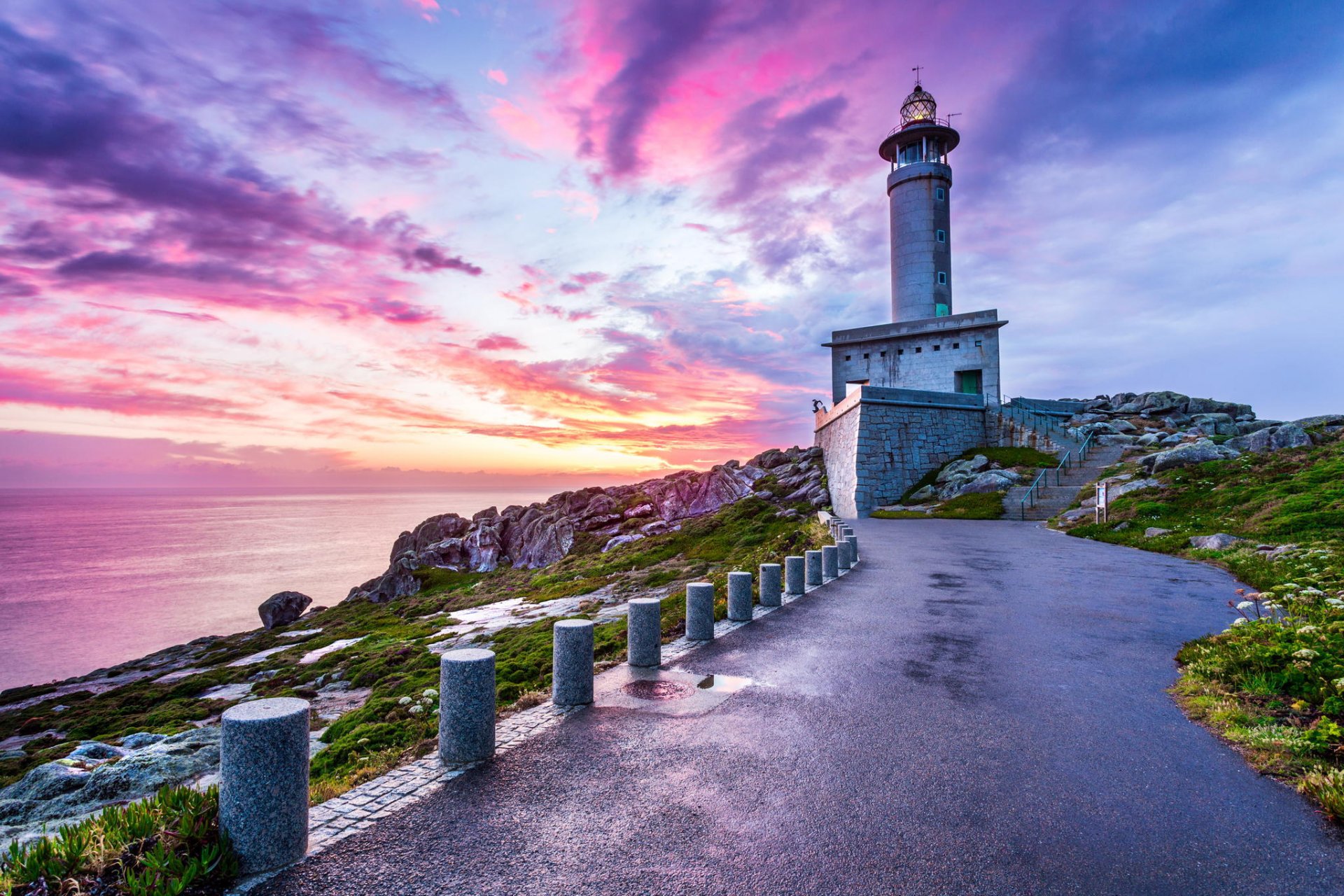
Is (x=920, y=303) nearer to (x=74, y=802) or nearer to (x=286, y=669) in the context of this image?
→ (x=286, y=669)

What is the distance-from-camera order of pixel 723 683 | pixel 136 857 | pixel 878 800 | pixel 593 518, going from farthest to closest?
pixel 593 518, pixel 723 683, pixel 878 800, pixel 136 857

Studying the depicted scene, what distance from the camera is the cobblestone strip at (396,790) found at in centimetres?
406

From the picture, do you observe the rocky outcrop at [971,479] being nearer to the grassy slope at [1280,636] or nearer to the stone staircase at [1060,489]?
the stone staircase at [1060,489]

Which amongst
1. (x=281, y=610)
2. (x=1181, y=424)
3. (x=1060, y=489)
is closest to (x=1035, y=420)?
(x=1060, y=489)

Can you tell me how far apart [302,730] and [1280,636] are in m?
9.55

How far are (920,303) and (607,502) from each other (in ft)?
92.5

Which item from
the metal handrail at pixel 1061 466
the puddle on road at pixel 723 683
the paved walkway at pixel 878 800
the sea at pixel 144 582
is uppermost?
the metal handrail at pixel 1061 466

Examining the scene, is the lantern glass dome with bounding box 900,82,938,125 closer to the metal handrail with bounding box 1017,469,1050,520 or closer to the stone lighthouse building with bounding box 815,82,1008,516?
the stone lighthouse building with bounding box 815,82,1008,516

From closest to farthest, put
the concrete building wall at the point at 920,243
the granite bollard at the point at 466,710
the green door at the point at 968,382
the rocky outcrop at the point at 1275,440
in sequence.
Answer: the granite bollard at the point at 466,710, the rocky outcrop at the point at 1275,440, the green door at the point at 968,382, the concrete building wall at the point at 920,243

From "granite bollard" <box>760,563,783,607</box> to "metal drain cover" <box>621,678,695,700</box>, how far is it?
4.20 m

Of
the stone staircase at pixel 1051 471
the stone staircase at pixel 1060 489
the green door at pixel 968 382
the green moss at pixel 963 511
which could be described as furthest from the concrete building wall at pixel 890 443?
the green door at pixel 968 382

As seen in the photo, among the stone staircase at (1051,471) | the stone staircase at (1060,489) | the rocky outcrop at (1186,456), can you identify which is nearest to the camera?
the rocky outcrop at (1186,456)

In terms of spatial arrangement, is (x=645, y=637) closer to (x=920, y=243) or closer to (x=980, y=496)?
(x=980, y=496)

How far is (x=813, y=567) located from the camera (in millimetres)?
12836
